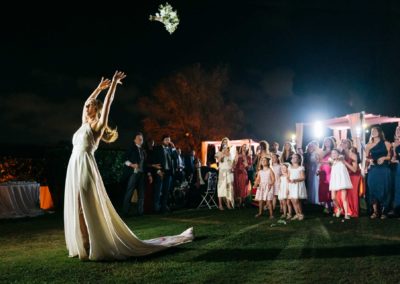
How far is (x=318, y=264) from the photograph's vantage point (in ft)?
18.6

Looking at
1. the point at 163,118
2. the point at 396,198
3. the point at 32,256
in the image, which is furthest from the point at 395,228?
the point at 163,118

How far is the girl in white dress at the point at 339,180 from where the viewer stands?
1125cm

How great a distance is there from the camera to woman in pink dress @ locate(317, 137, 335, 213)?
12.6 m

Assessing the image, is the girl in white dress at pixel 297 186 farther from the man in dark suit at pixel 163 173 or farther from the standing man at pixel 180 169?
the standing man at pixel 180 169

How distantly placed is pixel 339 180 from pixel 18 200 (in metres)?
9.43

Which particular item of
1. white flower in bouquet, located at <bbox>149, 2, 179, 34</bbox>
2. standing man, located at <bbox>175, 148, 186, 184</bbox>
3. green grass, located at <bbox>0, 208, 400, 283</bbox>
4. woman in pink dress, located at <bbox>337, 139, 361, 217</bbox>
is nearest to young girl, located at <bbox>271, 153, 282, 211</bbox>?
woman in pink dress, located at <bbox>337, 139, 361, 217</bbox>

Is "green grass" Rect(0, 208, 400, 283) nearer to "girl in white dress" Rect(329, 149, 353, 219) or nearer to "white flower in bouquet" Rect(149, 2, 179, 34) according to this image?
"girl in white dress" Rect(329, 149, 353, 219)

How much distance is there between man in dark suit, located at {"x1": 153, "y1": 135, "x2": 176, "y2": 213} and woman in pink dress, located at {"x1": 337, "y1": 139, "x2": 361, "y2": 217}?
17.6ft

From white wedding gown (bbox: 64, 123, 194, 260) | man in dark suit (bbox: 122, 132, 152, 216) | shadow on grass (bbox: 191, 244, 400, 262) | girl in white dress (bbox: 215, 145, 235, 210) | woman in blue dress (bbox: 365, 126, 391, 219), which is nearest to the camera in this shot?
white wedding gown (bbox: 64, 123, 194, 260)

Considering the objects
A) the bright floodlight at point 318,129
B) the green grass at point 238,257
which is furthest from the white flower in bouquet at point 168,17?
the bright floodlight at point 318,129

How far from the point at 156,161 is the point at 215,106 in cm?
3266

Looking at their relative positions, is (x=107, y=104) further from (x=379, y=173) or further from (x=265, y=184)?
(x=379, y=173)

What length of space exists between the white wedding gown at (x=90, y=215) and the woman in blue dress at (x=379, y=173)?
23.6 ft

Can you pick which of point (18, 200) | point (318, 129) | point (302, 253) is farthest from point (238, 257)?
point (318, 129)
